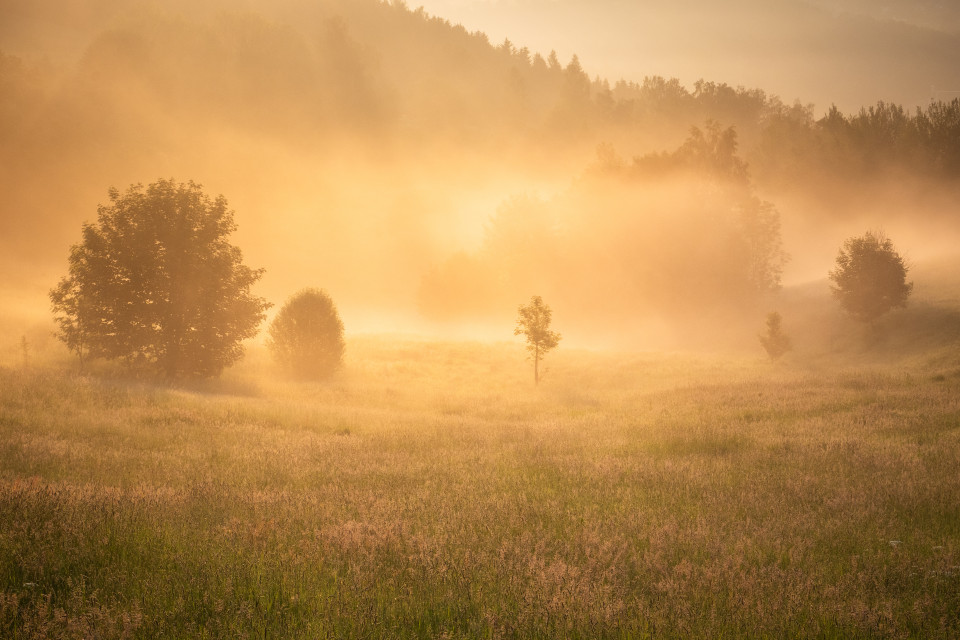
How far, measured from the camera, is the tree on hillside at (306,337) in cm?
2991

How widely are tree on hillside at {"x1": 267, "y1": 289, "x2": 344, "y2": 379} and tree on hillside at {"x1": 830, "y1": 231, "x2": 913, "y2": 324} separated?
122ft

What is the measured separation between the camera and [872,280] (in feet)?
123

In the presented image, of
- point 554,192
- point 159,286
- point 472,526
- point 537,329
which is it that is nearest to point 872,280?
point 537,329

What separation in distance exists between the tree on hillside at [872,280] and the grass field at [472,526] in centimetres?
2735

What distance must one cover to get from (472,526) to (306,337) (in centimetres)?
2573

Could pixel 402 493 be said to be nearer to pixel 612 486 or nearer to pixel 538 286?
pixel 612 486

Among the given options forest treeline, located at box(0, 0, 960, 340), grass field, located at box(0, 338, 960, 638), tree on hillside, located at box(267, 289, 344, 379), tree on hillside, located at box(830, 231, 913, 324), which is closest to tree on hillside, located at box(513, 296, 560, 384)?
tree on hillside, located at box(267, 289, 344, 379)

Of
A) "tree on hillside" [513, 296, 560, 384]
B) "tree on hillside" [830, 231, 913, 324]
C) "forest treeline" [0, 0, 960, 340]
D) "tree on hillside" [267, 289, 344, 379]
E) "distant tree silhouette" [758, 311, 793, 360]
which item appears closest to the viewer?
"tree on hillside" [267, 289, 344, 379]

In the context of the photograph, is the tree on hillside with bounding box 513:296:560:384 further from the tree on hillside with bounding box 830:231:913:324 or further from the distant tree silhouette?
the tree on hillside with bounding box 830:231:913:324

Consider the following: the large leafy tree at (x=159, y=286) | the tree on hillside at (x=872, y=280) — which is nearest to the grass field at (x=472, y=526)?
the large leafy tree at (x=159, y=286)

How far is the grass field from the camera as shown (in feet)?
13.4

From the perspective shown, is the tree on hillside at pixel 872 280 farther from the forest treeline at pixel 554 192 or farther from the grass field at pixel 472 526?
the grass field at pixel 472 526

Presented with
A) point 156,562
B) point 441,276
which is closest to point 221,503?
point 156,562

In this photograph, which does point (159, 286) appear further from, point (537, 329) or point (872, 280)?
point (872, 280)
